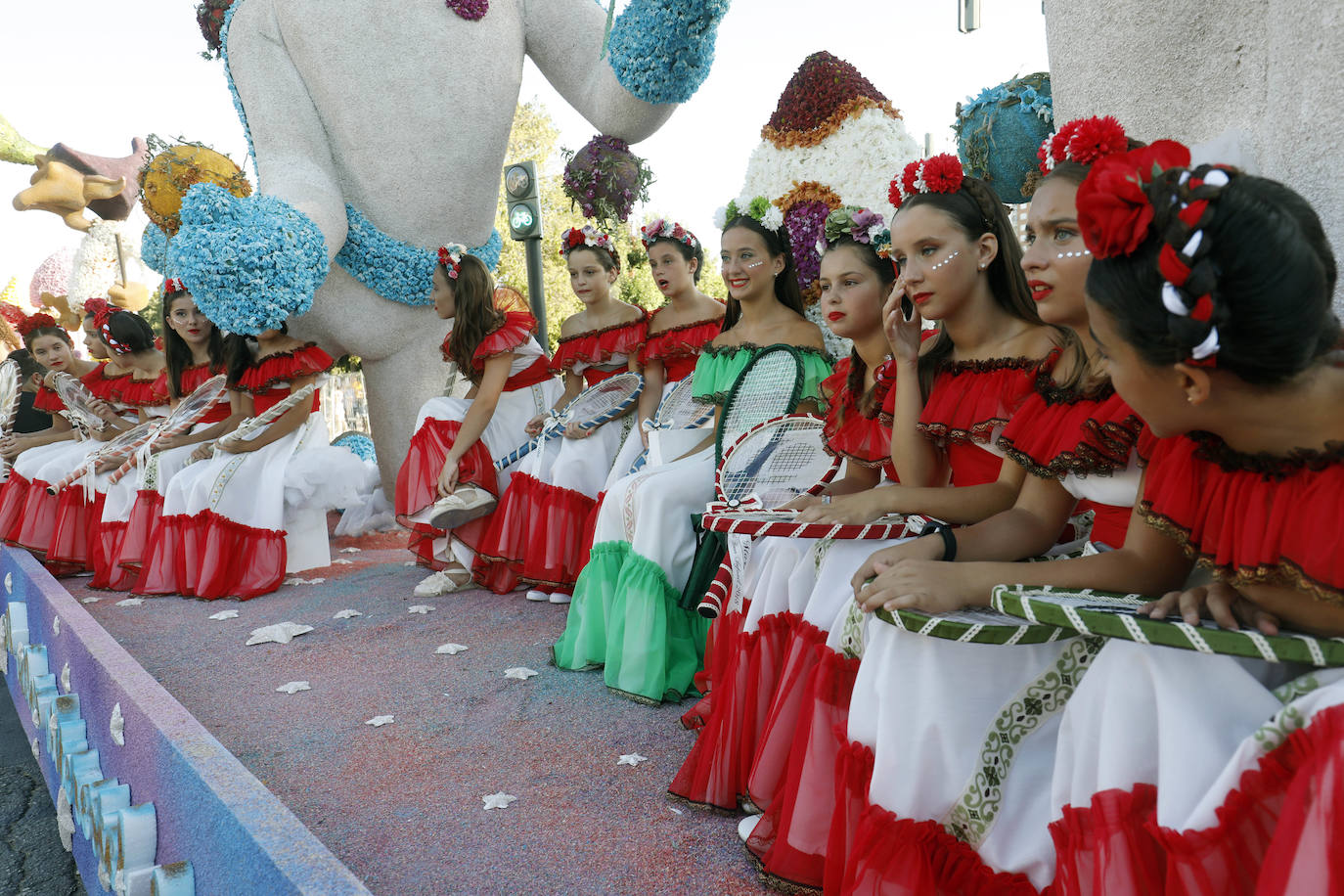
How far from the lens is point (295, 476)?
5238 mm

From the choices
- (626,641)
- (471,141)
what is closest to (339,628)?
(626,641)

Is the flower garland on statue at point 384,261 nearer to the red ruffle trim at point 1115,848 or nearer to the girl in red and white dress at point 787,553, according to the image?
the girl in red and white dress at point 787,553

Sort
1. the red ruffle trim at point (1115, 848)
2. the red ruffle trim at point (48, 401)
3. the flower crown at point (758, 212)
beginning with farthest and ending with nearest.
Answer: the red ruffle trim at point (48, 401), the flower crown at point (758, 212), the red ruffle trim at point (1115, 848)

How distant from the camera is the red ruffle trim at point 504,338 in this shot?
484cm

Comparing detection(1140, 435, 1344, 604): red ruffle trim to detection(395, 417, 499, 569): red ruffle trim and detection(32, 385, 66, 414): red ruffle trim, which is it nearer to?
detection(395, 417, 499, 569): red ruffle trim

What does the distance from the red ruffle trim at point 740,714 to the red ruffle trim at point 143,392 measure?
5.02m

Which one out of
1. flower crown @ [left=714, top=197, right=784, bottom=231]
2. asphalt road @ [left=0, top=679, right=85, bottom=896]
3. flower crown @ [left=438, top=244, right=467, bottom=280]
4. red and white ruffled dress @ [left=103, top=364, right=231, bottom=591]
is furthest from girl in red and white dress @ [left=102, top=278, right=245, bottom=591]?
flower crown @ [left=714, top=197, right=784, bottom=231]

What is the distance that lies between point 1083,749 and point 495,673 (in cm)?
246

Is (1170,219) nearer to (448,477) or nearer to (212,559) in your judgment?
(448,477)

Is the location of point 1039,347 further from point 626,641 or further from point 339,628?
point 339,628

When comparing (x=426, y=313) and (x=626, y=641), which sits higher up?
(x=426, y=313)

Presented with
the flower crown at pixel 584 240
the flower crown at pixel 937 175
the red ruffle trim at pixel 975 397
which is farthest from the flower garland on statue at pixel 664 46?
the red ruffle trim at pixel 975 397

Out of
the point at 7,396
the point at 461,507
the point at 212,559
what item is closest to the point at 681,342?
the point at 461,507

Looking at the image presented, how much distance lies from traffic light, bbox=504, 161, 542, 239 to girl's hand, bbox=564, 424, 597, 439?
2.49 m
